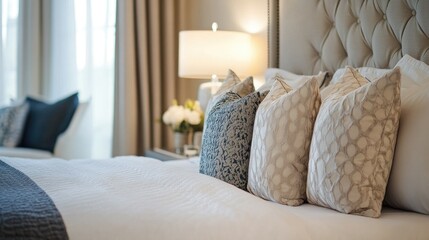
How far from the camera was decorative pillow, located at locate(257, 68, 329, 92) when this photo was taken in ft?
6.98

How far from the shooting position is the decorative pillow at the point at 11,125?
3605 millimetres

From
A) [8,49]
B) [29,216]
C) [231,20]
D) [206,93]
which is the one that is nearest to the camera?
[29,216]

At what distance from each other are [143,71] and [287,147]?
8.48 feet

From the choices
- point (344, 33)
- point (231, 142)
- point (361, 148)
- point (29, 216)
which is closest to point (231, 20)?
point (344, 33)

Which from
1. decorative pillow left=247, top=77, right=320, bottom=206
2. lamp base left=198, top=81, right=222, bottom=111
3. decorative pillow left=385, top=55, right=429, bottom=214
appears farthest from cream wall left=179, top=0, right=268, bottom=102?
decorative pillow left=385, top=55, right=429, bottom=214

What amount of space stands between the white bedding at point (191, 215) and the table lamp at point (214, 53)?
144 centimetres

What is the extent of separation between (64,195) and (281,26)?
5.41 ft

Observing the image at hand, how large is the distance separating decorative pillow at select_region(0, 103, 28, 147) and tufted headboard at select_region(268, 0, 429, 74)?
193 cm

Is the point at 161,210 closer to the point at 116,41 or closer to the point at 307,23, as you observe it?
the point at 307,23

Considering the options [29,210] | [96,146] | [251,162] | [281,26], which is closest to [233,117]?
[251,162]

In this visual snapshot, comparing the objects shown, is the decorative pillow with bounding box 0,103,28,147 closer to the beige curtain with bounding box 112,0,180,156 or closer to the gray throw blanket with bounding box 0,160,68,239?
the beige curtain with bounding box 112,0,180,156

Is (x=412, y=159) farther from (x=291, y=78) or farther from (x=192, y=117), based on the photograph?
(x=192, y=117)

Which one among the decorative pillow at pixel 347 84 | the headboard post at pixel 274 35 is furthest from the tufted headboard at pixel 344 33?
the decorative pillow at pixel 347 84

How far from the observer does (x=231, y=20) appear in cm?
347
